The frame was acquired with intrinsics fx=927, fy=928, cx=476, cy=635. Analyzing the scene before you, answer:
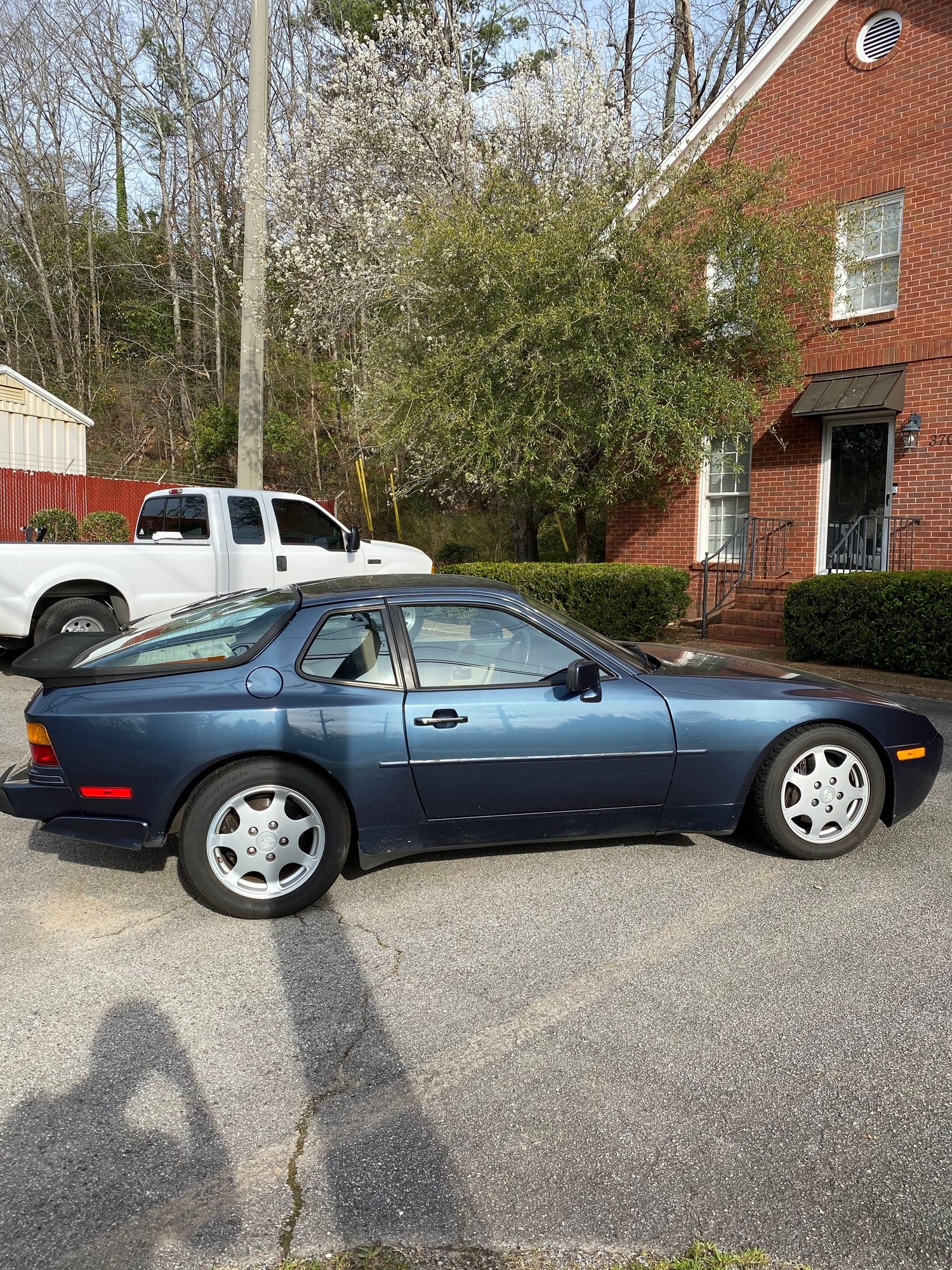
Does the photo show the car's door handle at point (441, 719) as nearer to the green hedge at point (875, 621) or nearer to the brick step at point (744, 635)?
the green hedge at point (875, 621)

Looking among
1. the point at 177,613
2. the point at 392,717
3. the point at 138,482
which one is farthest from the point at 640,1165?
the point at 138,482

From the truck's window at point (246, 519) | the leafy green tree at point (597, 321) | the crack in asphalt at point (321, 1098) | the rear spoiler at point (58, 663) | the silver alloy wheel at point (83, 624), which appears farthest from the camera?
the leafy green tree at point (597, 321)

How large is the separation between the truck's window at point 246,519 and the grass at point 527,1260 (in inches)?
344

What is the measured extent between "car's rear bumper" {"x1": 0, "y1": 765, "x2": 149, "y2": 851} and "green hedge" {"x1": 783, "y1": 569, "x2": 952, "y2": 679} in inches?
345

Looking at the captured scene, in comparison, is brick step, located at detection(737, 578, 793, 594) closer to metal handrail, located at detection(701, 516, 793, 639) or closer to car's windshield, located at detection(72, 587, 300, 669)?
metal handrail, located at detection(701, 516, 793, 639)

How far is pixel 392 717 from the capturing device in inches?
156

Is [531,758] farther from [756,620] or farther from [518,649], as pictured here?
[756,620]

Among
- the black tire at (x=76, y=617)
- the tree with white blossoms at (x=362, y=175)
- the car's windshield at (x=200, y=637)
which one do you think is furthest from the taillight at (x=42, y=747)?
the tree with white blossoms at (x=362, y=175)

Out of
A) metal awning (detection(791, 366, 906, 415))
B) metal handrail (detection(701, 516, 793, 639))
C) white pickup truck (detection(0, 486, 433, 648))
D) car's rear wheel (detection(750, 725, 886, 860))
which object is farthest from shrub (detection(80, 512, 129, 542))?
car's rear wheel (detection(750, 725, 886, 860))

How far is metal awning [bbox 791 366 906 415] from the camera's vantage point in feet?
40.9

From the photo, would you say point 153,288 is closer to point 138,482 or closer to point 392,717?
point 138,482

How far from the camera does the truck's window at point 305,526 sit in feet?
34.6

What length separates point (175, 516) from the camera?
10344 millimetres

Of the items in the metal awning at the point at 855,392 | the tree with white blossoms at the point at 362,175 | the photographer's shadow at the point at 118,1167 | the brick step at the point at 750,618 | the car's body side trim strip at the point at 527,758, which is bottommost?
the photographer's shadow at the point at 118,1167
